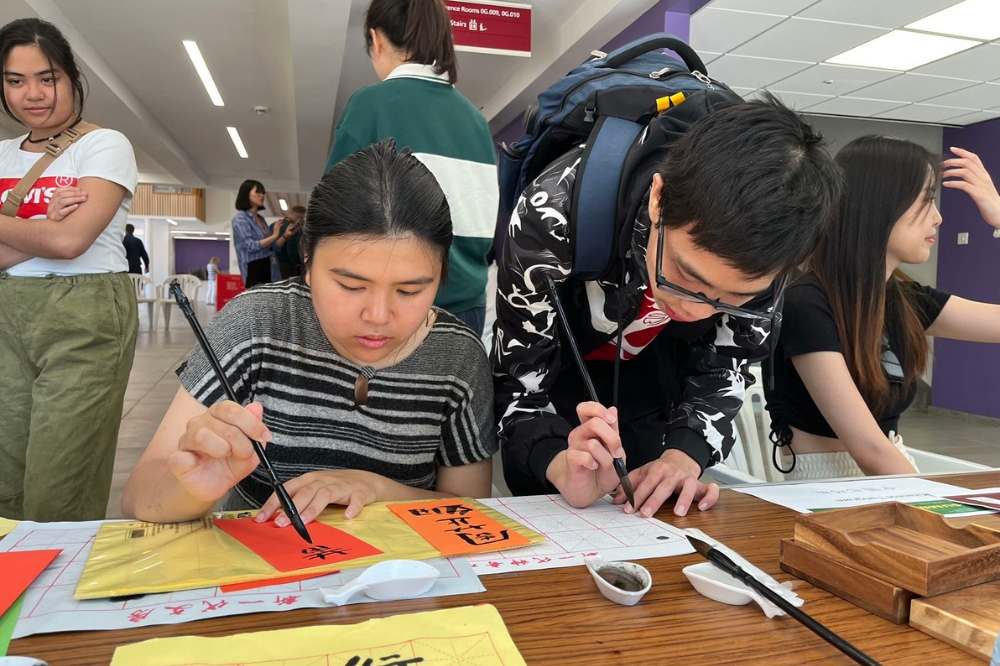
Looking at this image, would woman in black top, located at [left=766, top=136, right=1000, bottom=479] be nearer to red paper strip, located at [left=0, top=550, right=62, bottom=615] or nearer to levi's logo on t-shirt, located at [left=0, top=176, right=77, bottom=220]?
red paper strip, located at [left=0, top=550, right=62, bottom=615]

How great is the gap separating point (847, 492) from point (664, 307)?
44cm

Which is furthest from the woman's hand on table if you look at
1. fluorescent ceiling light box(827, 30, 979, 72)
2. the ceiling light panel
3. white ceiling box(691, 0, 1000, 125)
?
fluorescent ceiling light box(827, 30, 979, 72)

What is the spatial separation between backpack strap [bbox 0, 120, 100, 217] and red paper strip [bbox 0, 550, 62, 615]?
42.8 inches

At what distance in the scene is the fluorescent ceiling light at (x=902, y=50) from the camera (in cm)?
454

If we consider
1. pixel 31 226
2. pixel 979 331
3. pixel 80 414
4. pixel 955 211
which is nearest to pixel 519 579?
pixel 80 414

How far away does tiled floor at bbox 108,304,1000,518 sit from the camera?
320 centimetres

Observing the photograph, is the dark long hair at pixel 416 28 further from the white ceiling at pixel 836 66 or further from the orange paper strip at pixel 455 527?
the white ceiling at pixel 836 66

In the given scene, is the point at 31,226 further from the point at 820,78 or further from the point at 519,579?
the point at 820,78

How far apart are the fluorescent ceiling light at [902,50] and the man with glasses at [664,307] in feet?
14.1

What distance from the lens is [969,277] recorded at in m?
6.35

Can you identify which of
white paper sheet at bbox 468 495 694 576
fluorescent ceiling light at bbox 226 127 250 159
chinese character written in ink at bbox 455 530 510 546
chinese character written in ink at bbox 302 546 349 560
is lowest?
white paper sheet at bbox 468 495 694 576

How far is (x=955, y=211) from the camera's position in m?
6.47

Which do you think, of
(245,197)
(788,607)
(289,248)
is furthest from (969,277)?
(788,607)

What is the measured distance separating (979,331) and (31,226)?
2158 mm
